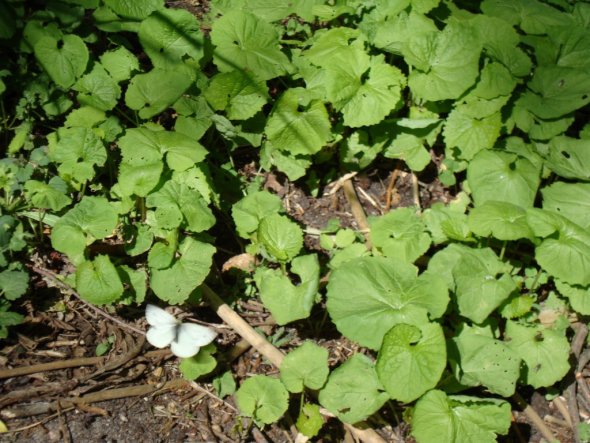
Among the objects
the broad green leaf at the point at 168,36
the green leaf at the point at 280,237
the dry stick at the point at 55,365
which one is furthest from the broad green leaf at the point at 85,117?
the dry stick at the point at 55,365

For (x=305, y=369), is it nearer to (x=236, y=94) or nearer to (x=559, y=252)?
(x=559, y=252)

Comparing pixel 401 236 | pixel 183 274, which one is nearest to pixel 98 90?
pixel 183 274

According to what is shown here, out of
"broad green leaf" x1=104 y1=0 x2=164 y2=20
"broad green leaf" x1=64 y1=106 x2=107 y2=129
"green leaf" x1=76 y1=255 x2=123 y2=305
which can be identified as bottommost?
"green leaf" x1=76 y1=255 x2=123 y2=305

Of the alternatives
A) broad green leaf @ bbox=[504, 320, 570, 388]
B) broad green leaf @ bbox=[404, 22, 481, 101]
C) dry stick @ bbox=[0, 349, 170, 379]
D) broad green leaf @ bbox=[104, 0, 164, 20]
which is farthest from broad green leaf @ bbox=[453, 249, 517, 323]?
broad green leaf @ bbox=[104, 0, 164, 20]

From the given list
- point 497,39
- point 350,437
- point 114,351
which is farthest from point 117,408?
point 497,39

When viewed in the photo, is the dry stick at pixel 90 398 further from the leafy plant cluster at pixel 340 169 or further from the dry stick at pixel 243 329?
the dry stick at pixel 243 329

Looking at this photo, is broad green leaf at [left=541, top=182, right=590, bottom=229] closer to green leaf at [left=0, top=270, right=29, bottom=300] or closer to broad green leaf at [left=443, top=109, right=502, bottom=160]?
broad green leaf at [left=443, top=109, right=502, bottom=160]
